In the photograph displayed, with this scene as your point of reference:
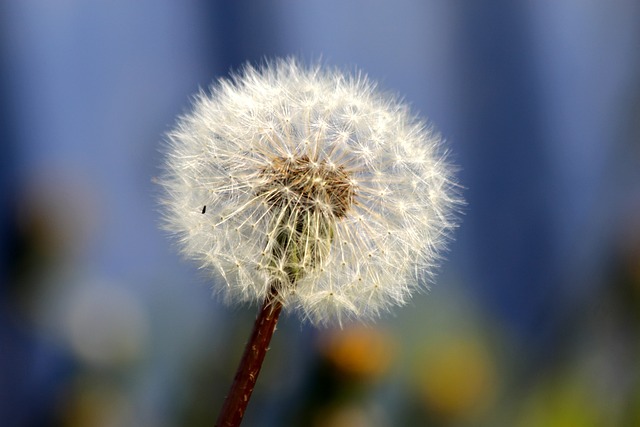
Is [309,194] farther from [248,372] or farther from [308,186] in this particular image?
[248,372]

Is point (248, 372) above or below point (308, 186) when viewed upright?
below

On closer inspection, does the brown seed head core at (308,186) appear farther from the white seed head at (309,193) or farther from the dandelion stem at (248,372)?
the dandelion stem at (248,372)

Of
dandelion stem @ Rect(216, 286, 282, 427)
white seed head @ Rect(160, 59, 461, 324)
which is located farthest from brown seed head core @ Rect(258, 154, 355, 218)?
dandelion stem @ Rect(216, 286, 282, 427)

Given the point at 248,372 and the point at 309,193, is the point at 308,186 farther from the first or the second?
the point at 248,372

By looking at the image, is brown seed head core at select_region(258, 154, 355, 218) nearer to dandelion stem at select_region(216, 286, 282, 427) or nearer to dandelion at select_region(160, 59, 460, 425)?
dandelion at select_region(160, 59, 460, 425)

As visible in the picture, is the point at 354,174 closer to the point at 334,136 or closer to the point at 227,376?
the point at 334,136

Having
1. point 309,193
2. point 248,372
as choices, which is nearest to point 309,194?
point 309,193

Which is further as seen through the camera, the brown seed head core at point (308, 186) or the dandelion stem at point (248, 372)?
the brown seed head core at point (308, 186)

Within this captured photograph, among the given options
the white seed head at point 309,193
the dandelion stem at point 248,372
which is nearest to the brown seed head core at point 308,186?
the white seed head at point 309,193

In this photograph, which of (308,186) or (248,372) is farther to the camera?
(308,186)
